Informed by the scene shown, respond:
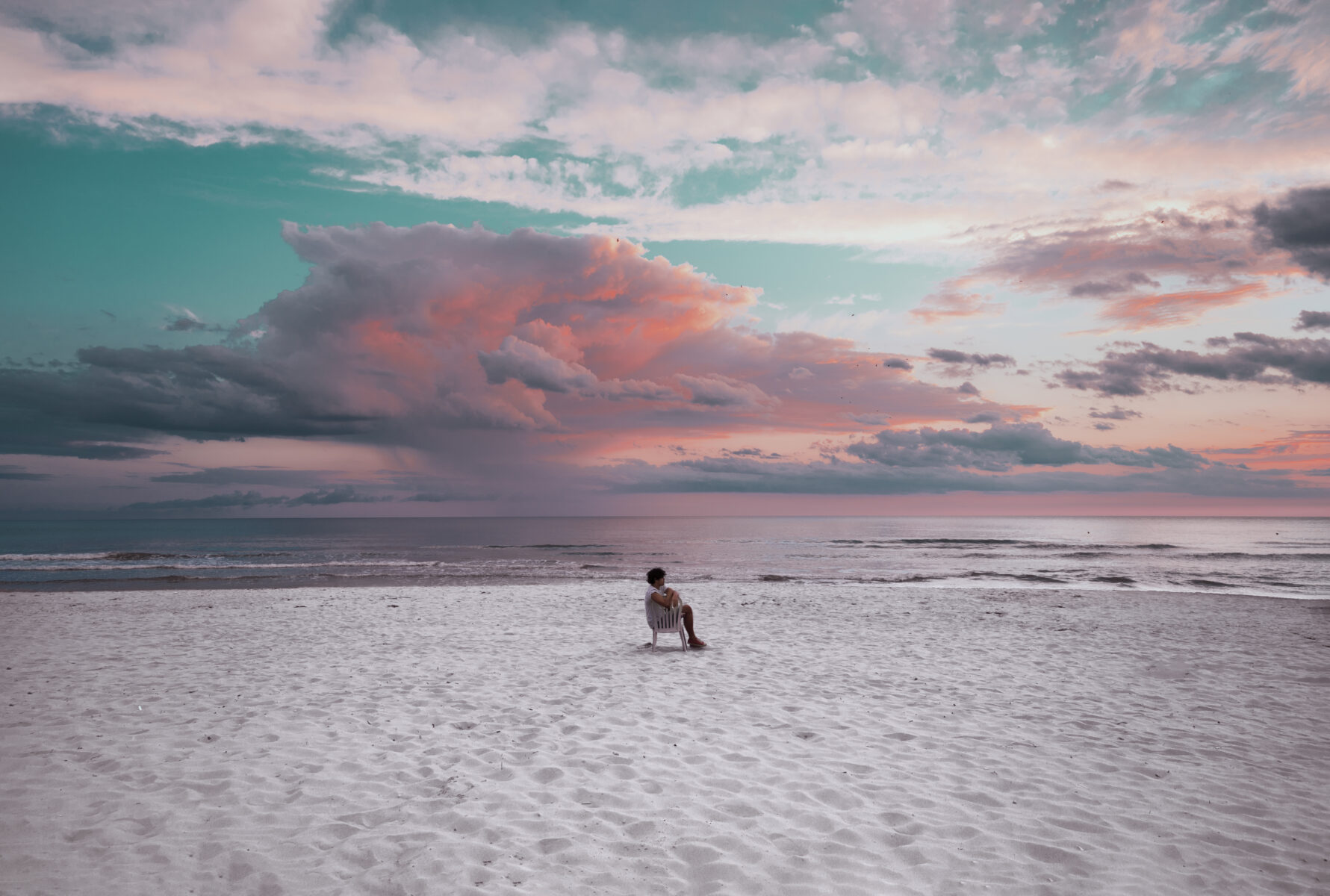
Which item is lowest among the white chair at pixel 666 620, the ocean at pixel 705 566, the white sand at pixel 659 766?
the ocean at pixel 705 566

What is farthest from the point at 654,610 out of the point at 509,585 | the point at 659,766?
the point at 509,585

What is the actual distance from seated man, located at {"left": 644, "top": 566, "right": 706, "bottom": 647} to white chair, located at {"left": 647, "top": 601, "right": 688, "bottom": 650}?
4cm

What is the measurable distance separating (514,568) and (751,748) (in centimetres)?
3268

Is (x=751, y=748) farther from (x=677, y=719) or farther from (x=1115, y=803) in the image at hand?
(x=1115, y=803)

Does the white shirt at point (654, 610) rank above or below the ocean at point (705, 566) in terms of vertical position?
above

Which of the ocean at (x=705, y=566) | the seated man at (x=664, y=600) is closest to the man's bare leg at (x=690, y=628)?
the seated man at (x=664, y=600)

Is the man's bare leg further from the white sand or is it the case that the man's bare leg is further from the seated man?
the white sand

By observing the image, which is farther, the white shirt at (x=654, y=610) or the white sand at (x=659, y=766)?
the white shirt at (x=654, y=610)

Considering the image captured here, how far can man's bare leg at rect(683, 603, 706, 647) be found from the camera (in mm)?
11930

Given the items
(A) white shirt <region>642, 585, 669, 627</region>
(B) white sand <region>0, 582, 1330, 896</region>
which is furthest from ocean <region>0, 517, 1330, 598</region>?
(B) white sand <region>0, 582, 1330, 896</region>

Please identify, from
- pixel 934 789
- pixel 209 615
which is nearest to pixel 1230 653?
pixel 934 789

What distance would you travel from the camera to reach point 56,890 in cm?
409

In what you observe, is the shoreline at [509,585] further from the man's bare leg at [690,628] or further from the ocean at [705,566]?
the man's bare leg at [690,628]

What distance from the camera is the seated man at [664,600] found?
11883mm
